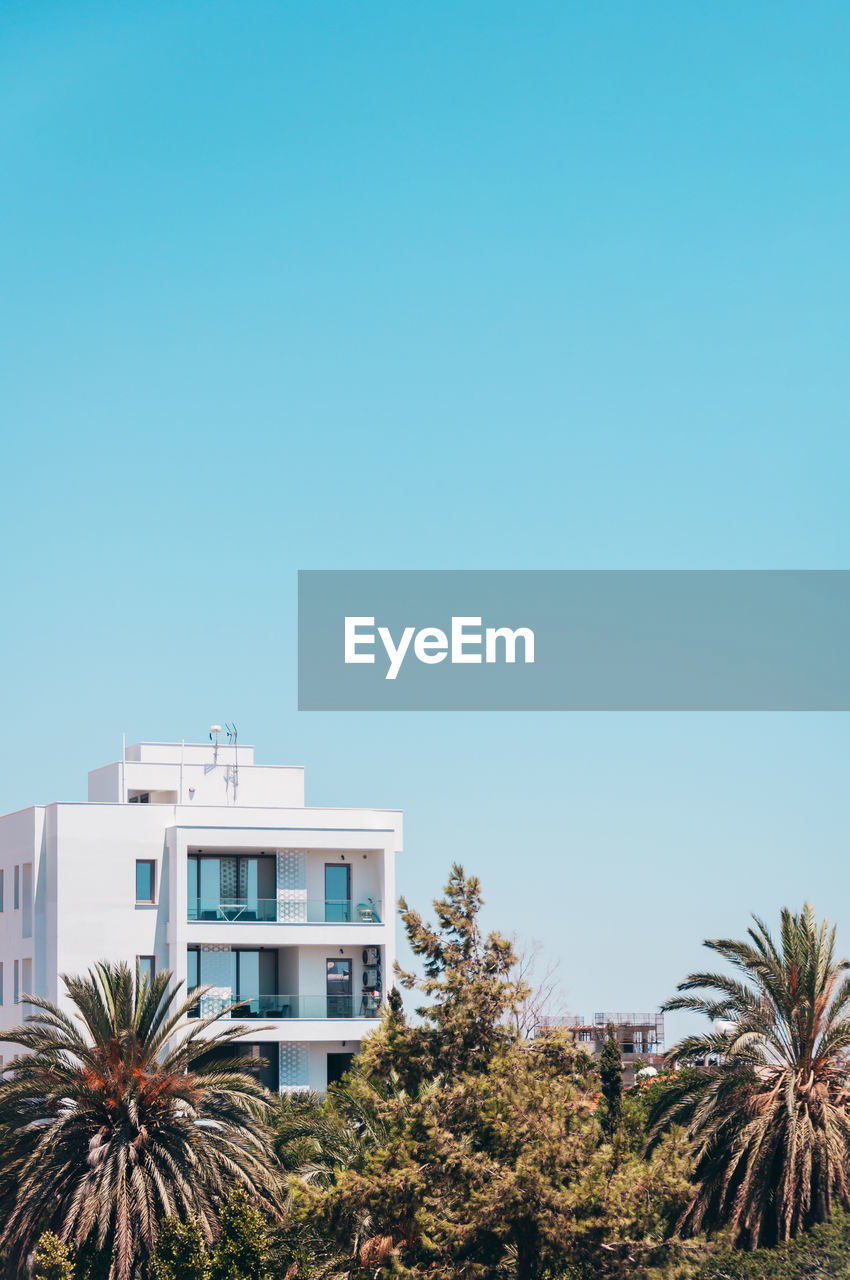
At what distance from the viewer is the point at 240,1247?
33.3 meters

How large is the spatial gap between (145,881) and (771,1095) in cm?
2402

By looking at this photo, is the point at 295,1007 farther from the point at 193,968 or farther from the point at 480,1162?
the point at 480,1162

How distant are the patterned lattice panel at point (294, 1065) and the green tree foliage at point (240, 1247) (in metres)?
18.6

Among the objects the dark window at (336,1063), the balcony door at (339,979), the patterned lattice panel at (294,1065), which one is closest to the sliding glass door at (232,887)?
the balcony door at (339,979)

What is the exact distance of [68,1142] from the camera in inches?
1363

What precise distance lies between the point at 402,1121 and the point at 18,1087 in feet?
28.6

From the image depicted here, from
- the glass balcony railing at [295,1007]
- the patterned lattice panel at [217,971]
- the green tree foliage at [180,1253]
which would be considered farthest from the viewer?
the patterned lattice panel at [217,971]

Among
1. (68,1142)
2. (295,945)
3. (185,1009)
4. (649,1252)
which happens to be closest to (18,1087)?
(68,1142)

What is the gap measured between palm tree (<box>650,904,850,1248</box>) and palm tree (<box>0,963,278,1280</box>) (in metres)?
8.71

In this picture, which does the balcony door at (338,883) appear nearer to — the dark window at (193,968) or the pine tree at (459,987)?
the dark window at (193,968)

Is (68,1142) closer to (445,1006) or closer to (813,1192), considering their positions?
(445,1006)

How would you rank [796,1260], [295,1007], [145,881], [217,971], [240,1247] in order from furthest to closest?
1. [145,881]
2. [217,971]
3. [295,1007]
4. [240,1247]
5. [796,1260]

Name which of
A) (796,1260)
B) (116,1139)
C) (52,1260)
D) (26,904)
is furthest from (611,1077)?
(52,1260)

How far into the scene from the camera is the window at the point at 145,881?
2082 inches
